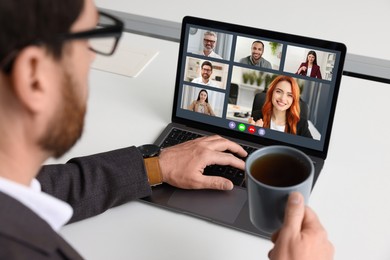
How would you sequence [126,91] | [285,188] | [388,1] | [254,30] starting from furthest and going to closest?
1. [388,1]
2. [126,91]
3. [254,30]
4. [285,188]

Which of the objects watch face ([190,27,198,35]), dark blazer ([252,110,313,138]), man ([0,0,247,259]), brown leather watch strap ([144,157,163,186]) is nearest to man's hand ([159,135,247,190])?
brown leather watch strap ([144,157,163,186])

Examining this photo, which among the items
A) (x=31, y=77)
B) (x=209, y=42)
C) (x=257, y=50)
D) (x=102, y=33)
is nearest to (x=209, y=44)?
(x=209, y=42)

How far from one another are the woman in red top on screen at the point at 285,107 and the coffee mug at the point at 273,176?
36cm

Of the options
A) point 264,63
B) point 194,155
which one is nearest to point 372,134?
point 264,63

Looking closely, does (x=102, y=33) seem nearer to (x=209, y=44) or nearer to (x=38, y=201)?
(x=38, y=201)

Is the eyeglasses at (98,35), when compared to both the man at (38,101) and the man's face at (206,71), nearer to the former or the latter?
the man at (38,101)

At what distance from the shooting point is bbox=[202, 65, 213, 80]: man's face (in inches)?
57.4

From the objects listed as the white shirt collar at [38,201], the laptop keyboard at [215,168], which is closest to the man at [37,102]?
the white shirt collar at [38,201]

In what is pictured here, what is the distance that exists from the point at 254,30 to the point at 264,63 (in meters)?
0.08

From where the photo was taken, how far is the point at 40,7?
2.57ft

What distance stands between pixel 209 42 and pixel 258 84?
0.48 ft

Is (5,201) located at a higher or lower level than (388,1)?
lower

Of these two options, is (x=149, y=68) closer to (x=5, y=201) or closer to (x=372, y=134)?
(x=372, y=134)

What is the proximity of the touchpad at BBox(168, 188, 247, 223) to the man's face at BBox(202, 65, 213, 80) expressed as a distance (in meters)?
0.29
